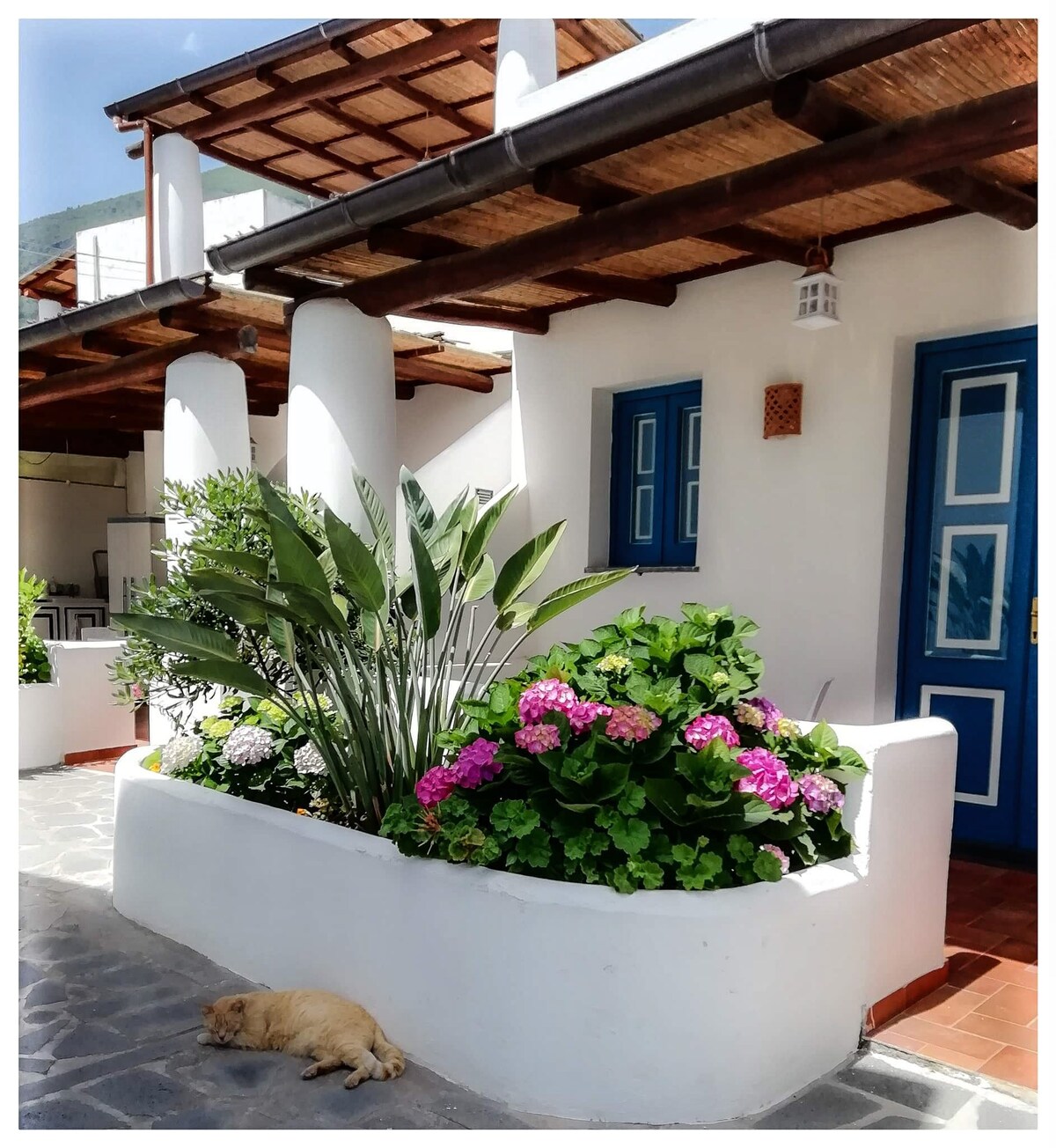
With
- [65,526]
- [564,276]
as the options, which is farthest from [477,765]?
[65,526]

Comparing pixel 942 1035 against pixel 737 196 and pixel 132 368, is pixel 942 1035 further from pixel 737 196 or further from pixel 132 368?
pixel 132 368

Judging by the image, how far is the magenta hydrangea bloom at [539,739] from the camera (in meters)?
2.90

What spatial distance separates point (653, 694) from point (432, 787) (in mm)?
771

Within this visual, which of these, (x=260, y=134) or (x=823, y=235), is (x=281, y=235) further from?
(x=260, y=134)

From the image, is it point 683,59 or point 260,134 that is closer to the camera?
point 683,59

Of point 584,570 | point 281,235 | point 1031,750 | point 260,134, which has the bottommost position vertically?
point 1031,750

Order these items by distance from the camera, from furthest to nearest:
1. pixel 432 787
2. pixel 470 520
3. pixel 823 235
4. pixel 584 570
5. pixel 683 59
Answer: pixel 584 570 < pixel 823 235 < pixel 470 520 < pixel 683 59 < pixel 432 787

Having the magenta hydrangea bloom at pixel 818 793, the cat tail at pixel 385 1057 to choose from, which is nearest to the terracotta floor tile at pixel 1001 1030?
the magenta hydrangea bloom at pixel 818 793

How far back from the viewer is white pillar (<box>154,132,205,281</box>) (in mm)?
8398

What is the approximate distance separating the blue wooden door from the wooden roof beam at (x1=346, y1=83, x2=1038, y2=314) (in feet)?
4.93

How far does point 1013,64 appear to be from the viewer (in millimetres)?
3361

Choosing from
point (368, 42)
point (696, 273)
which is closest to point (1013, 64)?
point (696, 273)

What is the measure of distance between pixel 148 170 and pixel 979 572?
7.68 m

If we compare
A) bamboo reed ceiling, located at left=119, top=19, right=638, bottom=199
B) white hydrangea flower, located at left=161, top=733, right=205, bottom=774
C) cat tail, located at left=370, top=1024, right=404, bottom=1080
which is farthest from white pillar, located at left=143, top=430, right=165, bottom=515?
cat tail, located at left=370, top=1024, right=404, bottom=1080
